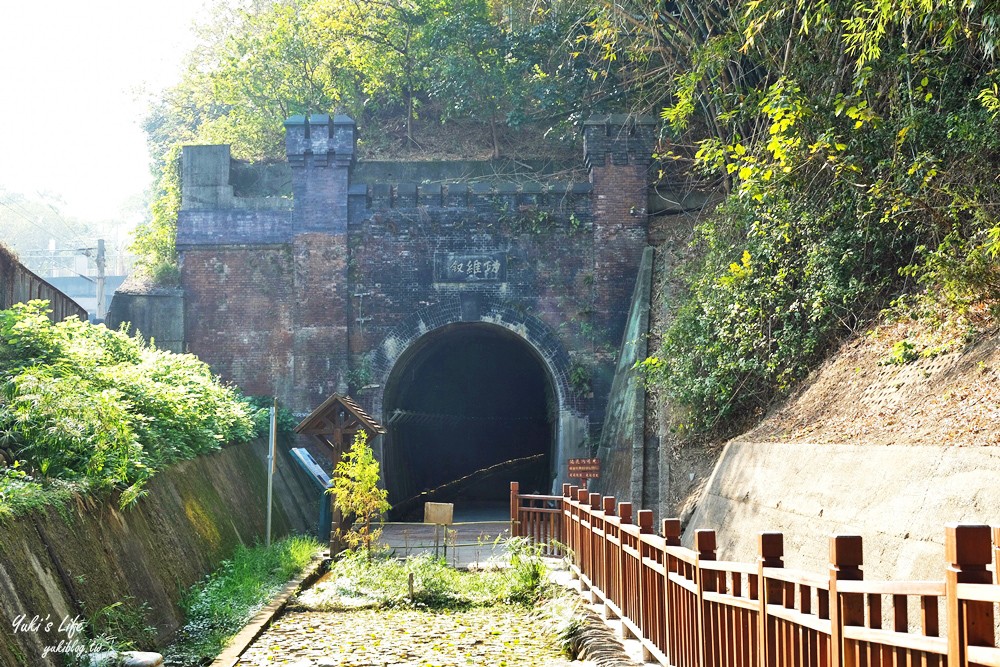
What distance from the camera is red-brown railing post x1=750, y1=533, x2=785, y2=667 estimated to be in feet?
13.0

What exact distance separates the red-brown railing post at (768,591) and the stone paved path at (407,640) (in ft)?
9.12

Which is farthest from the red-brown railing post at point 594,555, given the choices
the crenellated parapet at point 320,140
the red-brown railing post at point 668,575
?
the crenellated parapet at point 320,140

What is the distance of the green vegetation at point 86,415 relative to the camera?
739 cm

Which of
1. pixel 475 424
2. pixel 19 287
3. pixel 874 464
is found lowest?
pixel 874 464

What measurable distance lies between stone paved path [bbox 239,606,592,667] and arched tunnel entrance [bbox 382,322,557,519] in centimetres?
1217

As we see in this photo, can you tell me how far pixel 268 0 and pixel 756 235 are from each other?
95.6ft

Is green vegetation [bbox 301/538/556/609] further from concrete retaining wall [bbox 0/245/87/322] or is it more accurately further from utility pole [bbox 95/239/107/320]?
utility pole [bbox 95/239/107/320]

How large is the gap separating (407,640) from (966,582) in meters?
6.30

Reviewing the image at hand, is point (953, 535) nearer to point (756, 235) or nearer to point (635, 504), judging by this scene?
point (756, 235)

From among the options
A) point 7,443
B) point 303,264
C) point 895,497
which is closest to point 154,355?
point 303,264

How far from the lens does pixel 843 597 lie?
3297mm

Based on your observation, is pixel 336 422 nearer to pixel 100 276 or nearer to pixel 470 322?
pixel 470 322

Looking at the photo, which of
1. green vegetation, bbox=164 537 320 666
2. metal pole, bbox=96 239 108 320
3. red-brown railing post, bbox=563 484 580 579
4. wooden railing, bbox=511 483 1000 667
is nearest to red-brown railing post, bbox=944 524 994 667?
wooden railing, bbox=511 483 1000 667

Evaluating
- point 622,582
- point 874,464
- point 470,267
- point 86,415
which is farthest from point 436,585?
point 470,267
